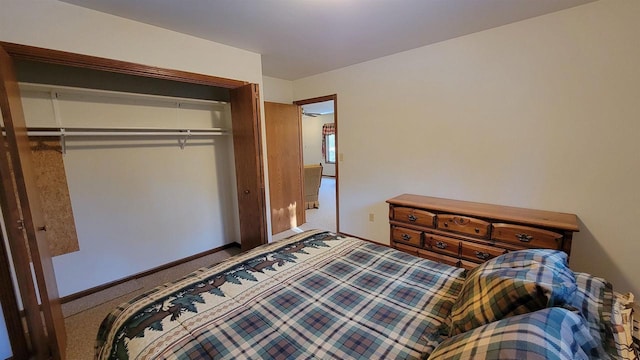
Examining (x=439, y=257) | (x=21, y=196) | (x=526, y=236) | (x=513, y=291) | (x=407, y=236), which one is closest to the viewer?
(x=513, y=291)

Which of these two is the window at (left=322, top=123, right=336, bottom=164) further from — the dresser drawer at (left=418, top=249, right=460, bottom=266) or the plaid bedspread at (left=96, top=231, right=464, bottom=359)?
the plaid bedspread at (left=96, top=231, right=464, bottom=359)

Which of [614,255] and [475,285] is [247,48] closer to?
[475,285]

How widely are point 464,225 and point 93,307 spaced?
3.42m

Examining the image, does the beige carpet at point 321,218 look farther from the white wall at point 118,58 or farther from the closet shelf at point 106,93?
the closet shelf at point 106,93

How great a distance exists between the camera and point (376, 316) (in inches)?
45.6

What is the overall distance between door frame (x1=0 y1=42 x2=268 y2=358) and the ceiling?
37 centimetres

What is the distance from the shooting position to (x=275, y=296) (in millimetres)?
1316

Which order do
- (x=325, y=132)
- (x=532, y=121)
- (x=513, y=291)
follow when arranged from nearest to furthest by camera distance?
(x=513, y=291)
(x=532, y=121)
(x=325, y=132)

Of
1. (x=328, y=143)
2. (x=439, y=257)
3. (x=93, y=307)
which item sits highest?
(x=328, y=143)

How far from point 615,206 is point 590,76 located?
102cm

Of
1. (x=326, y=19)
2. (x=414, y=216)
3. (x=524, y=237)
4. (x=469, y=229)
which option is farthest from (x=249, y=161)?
(x=524, y=237)

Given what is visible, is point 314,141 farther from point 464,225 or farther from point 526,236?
point 526,236

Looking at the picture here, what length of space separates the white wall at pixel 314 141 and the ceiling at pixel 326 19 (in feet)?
21.6

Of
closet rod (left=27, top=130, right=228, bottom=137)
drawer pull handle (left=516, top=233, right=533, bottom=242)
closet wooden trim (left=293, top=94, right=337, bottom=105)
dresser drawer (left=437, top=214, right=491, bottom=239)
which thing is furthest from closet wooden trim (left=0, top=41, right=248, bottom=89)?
drawer pull handle (left=516, top=233, right=533, bottom=242)
